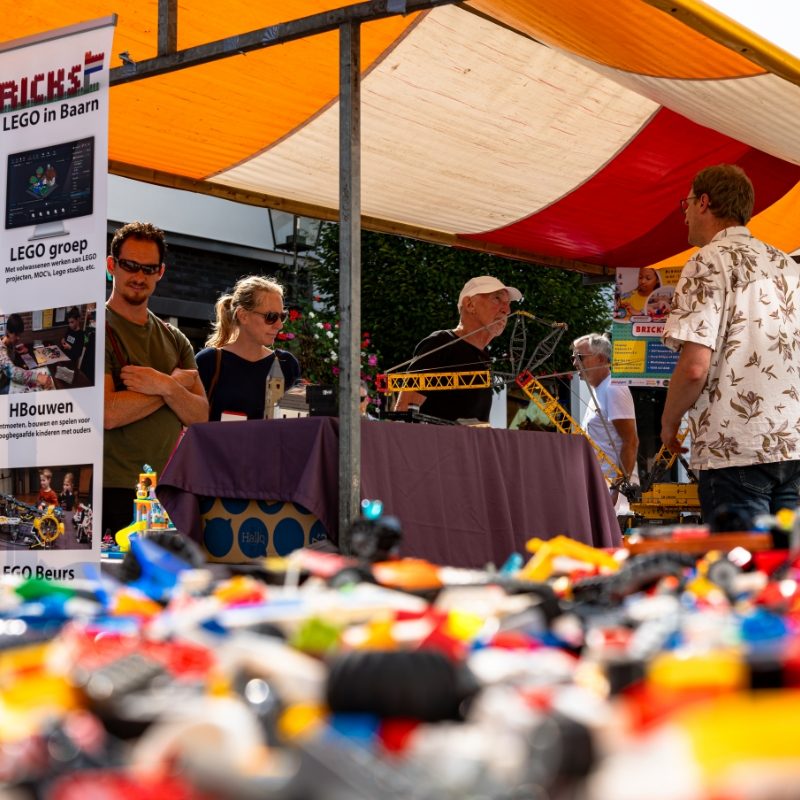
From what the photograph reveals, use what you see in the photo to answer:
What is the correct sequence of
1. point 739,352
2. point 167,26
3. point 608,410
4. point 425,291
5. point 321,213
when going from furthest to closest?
point 425,291 < point 608,410 < point 321,213 < point 167,26 < point 739,352

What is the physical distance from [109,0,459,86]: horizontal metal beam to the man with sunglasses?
62 cm

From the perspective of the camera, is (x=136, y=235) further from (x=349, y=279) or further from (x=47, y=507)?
(x=47, y=507)

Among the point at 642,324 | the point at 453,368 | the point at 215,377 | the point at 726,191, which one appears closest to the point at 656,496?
the point at 642,324

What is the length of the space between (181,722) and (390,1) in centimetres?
343

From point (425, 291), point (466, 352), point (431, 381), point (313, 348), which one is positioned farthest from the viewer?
point (425, 291)

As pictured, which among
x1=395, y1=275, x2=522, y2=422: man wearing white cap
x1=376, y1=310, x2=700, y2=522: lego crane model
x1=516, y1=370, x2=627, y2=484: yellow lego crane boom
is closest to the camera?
x1=395, y1=275, x2=522, y2=422: man wearing white cap

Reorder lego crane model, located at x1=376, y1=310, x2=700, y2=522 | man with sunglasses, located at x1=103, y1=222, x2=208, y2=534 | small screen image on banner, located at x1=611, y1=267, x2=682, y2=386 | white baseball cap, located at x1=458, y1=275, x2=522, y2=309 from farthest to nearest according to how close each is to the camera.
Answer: small screen image on banner, located at x1=611, y1=267, x2=682, y2=386 → lego crane model, located at x1=376, y1=310, x2=700, y2=522 → white baseball cap, located at x1=458, y1=275, x2=522, y2=309 → man with sunglasses, located at x1=103, y1=222, x2=208, y2=534

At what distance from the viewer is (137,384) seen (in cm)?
450

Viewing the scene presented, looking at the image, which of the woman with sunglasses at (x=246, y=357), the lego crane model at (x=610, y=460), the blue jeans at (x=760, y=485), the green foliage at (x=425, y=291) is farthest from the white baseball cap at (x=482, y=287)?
the green foliage at (x=425, y=291)

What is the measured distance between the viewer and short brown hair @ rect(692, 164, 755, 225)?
4047 millimetres

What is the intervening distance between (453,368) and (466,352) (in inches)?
7.6

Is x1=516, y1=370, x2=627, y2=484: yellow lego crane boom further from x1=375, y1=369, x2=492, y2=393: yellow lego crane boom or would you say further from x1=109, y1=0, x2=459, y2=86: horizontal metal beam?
x1=109, y1=0, x2=459, y2=86: horizontal metal beam

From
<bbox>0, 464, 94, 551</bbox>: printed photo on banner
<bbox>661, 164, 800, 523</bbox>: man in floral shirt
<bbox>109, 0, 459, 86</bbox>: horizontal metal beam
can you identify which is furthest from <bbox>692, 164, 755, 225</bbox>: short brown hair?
<bbox>0, 464, 94, 551</bbox>: printed photo on banner

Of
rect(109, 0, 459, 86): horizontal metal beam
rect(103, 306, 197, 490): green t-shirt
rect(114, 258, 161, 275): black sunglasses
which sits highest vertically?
rect(109, 0, 459, 86): horizontal metal beam
